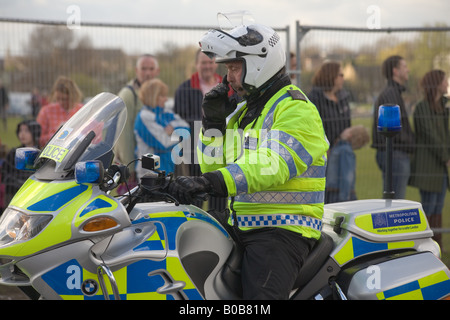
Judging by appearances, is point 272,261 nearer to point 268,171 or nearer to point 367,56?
point 268,171

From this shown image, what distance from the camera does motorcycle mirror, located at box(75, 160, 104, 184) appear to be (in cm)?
309

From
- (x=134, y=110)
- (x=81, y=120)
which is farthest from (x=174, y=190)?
(x=134, y=110)

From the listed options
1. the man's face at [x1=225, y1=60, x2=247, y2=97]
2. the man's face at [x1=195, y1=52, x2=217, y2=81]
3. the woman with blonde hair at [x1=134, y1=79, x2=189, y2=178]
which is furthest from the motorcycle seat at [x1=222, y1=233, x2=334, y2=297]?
the man's face at [x1=195, y1=52, x2=217, y2=81]

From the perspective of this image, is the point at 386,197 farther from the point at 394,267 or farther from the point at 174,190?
the point at 174,190

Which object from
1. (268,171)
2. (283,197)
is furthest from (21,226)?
(283,197)

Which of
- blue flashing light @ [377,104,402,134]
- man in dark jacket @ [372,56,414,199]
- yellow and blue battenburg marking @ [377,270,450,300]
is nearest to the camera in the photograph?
yellow and blue battenburg marking @ [377,270,450,300]

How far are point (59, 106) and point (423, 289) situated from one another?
5.03 meters

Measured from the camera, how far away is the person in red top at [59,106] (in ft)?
24.3

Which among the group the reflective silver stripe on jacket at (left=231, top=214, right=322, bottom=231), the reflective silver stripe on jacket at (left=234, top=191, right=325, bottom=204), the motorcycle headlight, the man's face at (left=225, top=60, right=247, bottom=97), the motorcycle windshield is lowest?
the reflective silver stripe on jacket at (left=231, top=214, right=322, bottom=231)

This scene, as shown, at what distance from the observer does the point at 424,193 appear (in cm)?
794

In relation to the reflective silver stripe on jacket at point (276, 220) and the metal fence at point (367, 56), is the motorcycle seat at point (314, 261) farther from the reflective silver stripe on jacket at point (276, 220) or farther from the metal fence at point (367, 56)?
the metal fence at point (367, 56)

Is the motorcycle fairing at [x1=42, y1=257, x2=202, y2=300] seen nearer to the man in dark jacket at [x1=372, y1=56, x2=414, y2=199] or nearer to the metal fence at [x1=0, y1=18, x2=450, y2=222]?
the metal fence at [x1=0, y1=18, x2=450, y2=222]

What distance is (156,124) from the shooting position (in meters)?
7.14
